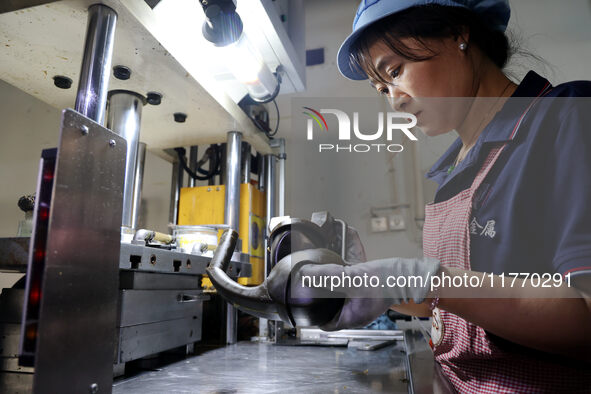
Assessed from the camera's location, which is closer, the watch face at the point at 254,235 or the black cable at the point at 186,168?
Answer: the watch face at the point at 254,235

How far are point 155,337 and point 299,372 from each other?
433 mm

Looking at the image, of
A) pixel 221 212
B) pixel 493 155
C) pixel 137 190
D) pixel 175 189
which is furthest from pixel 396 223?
pixel 175 189

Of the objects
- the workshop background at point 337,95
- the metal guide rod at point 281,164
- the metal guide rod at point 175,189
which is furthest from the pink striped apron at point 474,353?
the metal guide rod at point 175,189

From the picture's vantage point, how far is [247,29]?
4.80ft

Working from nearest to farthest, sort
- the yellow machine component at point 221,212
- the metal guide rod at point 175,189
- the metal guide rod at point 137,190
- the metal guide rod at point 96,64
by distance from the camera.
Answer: the metal guide rod at point 96,64
the metal guide rod at point 137,190
the yellow machine component at point 221,212
the metal guide rod at point 175,189

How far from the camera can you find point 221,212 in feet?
6.45

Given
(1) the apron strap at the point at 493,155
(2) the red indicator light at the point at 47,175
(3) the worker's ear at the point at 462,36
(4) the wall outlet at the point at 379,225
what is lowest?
(2) the red indicator light at the point at 47,175

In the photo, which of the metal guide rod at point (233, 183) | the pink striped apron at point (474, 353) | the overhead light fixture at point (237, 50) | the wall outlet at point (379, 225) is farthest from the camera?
the metal guide rod at point (233, 183)

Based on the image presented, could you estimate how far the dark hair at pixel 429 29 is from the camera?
70 cm

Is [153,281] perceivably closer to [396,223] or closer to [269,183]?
[396,223]

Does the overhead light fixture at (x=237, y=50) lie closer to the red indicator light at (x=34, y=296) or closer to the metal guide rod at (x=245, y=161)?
the metal guide rod at (x=245, y=161)

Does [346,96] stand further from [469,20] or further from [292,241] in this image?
[292,241]

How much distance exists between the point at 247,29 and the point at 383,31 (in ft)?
2.91

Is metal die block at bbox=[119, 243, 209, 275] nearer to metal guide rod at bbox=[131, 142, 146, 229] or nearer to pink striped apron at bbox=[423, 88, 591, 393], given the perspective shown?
metal guide rod at bbox=[131, 142, 146, 229]
